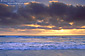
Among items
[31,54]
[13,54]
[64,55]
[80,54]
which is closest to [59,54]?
[64,55]

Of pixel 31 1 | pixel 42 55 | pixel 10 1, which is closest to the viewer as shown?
pixel 42 55

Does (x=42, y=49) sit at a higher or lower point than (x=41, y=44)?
higher

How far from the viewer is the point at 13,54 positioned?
4270 millimetres

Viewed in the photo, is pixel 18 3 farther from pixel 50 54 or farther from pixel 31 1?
pixel 50 54

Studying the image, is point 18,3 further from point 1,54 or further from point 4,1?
point 1,54

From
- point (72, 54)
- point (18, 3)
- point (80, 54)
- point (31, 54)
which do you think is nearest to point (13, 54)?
point (31, 54)

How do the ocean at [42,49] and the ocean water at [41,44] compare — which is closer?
the ocean at [42,49]

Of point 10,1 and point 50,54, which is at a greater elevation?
point 10,1

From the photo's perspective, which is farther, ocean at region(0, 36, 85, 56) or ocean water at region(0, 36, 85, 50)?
ocean water at region(0, 36, 85, 50)

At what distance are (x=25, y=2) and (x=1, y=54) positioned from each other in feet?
22.6

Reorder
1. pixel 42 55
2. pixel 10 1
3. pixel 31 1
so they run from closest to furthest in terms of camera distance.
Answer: pixel 42 55 < pixel 10 1 < pixel 31 1

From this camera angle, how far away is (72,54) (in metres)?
4.28

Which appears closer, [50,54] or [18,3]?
[50,54]

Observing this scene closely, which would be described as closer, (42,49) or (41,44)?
(42,49)
